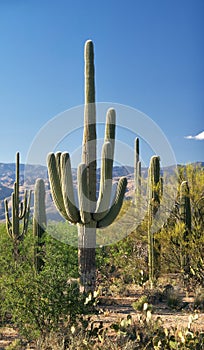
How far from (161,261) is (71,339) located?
600 cm

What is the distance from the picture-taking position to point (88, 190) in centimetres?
869

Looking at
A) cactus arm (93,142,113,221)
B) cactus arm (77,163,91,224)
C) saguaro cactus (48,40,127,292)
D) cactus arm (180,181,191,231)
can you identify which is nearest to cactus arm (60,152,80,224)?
saguaro cactus (48,40,127,292)

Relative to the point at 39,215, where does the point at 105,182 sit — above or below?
above

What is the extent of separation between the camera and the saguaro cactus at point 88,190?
8531mm

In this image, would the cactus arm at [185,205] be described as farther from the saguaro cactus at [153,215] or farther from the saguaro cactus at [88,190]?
the saguaro cactus at [88,190]

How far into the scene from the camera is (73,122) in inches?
429

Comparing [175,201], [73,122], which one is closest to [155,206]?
[175,201]

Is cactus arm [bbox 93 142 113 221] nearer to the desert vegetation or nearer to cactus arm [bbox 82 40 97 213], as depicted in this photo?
the desert vegetation

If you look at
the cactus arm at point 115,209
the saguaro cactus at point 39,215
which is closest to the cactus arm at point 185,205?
the cactus arm at point 115,209

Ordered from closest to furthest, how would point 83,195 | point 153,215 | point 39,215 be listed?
point 83,195 → point 153,215 → point 39,215

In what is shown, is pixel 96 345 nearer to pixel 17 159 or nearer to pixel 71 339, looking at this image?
pixel 71 339

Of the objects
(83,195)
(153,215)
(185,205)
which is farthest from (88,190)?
(185,205)

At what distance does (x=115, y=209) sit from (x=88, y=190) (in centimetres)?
85

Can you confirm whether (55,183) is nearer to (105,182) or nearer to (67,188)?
(67,188)
